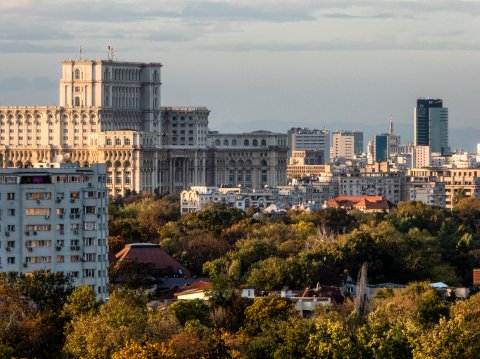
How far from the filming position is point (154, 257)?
11969 cm

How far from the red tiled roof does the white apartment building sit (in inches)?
574

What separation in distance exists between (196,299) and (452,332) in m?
18.2

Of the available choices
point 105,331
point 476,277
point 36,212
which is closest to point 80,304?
point 105,331

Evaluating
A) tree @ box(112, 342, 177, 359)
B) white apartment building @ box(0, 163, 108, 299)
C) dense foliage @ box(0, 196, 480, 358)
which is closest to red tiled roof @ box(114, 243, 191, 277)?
dense foliage @ box(0, 196, 480, 358)

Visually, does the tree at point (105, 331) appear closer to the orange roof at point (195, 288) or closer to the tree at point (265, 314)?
the tree at point (265, 314)

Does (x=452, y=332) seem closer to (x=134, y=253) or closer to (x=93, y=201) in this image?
(x=93, y=201)

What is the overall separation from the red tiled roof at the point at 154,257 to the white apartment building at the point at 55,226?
14576 millimetres

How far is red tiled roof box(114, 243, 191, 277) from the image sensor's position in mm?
117188

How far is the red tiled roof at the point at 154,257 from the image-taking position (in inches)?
4614

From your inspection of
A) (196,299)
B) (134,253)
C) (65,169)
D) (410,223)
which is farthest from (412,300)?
(410,223)

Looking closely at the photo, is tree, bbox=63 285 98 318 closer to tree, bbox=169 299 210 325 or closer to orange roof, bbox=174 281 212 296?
tree, bbox=169 299 210 325

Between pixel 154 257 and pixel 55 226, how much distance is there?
19.8 m

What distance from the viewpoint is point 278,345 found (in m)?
80.6

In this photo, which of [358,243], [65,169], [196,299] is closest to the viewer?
[196,299]
